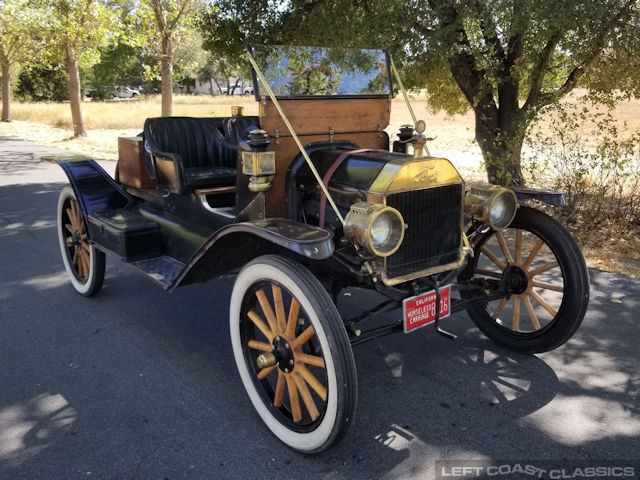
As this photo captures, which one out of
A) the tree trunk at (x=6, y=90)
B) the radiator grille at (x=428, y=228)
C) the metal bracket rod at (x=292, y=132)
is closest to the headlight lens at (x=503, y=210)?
the radiator grille at (x=428, y=228)

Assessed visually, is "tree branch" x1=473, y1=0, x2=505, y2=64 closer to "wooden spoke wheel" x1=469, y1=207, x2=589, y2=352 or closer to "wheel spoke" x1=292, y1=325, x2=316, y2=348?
"wooden spoke wheel" x1=469, y1=207, x2=589, y2=352

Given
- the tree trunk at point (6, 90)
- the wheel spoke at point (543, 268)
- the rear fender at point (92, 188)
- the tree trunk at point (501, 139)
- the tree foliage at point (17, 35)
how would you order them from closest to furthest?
the wheel spoke at point (543, 268)
the rear fender at point (92, 188)
the tree trunk at point (501, 139)
the tree foliage at point (17, 35)
the tree trunk at point (6, 90)

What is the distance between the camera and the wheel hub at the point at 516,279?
127 inches

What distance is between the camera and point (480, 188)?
3.02 metres

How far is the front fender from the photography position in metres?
2.26

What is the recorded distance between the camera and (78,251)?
4.35m

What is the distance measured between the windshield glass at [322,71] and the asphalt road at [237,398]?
1.60 metres

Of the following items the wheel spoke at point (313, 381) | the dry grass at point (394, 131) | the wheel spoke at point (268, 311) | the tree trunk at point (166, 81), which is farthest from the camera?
the tree trunk at point (166, 81)

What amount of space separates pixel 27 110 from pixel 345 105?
28.0 metres

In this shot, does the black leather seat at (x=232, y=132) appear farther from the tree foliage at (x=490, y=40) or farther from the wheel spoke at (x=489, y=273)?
the wheel spoke at (x=489, y=273)

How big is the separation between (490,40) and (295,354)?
5.25 meters


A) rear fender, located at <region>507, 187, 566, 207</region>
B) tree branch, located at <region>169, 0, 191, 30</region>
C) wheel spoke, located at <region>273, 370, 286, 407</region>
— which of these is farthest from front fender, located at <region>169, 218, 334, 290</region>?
tree branch, located at <region>169, 0, 191, 30</region>

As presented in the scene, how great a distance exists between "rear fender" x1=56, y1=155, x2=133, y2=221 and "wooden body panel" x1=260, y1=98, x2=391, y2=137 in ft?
5.94

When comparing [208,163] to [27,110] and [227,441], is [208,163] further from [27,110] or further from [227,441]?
[27,110]
